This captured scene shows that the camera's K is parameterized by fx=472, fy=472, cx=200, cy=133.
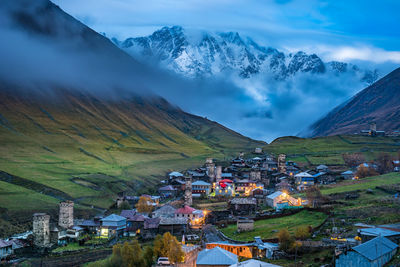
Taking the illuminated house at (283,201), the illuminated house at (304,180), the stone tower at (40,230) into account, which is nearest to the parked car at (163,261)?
the stone tower at (40,230)

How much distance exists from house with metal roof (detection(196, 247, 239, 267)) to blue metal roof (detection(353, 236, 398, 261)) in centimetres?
1373

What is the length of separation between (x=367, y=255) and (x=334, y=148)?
127m

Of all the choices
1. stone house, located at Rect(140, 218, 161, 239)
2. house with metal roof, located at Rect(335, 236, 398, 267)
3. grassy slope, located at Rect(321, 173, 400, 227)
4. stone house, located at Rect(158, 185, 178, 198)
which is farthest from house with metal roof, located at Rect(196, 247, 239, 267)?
Answer: stone house, located at Rect(158, 185, 178, 198)

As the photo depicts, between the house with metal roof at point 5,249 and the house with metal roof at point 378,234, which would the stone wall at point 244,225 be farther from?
the house with metal roof at point 5,249

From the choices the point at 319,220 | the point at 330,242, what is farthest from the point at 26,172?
the point at 330,242

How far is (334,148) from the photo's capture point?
6555 inches

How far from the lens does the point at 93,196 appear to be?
10456 cm

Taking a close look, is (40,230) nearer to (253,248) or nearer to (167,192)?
(253,248)

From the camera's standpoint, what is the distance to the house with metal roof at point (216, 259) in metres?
51.4

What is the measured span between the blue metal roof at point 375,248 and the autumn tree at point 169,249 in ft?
69.5

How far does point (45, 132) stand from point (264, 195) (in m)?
103

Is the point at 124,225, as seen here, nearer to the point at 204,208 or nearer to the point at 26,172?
the point at 204,208

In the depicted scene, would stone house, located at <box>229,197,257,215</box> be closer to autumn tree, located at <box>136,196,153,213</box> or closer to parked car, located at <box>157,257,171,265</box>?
autumn tree, located at <box>136,196,153,213</box>

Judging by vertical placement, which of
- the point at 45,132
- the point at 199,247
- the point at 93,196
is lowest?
the point at 199,247
